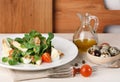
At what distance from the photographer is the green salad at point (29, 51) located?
0.98m

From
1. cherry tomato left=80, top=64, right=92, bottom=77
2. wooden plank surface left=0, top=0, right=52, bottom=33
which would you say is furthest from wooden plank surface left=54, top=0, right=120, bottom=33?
cherry tomato left=80, top=64, right=92, bottom=77

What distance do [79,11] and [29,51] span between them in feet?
2.01

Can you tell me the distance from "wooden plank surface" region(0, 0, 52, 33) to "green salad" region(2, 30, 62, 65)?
0.47 m

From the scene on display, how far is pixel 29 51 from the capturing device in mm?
996

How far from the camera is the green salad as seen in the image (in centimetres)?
98

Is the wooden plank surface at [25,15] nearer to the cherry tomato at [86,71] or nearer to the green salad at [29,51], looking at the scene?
the green salad at [29,51]

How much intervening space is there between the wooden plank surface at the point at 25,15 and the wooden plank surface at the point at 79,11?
60 mm

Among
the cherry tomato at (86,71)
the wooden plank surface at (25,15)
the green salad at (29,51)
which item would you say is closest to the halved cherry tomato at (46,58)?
the green salad at (29,51)

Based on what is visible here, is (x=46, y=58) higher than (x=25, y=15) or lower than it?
lower

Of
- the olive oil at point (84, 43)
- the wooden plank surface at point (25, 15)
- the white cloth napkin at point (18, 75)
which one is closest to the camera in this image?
the white cloth napkin at point (18, 75)

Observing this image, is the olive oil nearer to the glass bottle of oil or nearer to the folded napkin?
the glass bottle of oil

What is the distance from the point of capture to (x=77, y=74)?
977 millimetres

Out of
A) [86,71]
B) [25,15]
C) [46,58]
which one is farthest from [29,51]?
[25,15]

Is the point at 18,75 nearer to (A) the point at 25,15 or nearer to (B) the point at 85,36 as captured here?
(B) the point at 85,36
